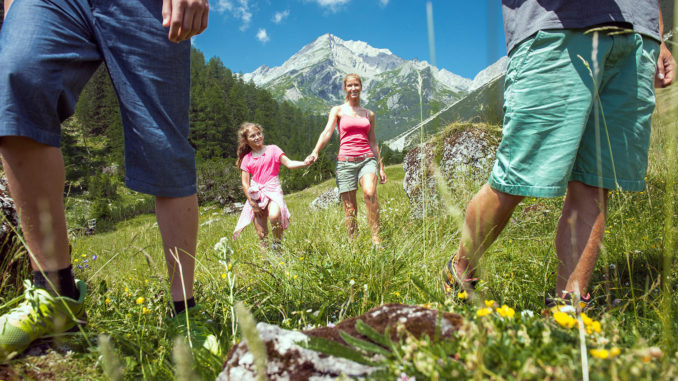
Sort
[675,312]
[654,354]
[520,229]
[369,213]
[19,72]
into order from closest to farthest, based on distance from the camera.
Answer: [654,354] < [19,72] < [675,312] < [520,229] < [369,213]

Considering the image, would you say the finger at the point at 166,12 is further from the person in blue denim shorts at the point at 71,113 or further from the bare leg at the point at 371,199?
the bare leg at the point at 371,199

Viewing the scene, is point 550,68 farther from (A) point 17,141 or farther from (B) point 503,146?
(A) point 17,141

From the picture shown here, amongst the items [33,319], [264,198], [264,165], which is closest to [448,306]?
[33,319]

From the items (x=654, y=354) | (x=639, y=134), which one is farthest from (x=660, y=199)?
(x=654, y=354)

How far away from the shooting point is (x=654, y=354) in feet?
2.52

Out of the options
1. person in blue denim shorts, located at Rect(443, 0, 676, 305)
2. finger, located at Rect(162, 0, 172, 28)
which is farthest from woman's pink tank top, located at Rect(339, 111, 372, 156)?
finger, located at Rect(162, 0, 172, 28)

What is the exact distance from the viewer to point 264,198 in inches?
231

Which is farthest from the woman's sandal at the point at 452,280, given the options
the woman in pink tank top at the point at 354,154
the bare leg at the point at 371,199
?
the woman in pink tank top at the point at 354,154

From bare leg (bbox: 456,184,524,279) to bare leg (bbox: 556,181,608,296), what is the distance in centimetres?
28

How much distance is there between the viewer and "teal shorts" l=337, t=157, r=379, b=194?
558 cm

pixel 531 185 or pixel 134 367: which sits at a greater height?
pixel 531 185

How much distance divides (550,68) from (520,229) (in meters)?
2.46

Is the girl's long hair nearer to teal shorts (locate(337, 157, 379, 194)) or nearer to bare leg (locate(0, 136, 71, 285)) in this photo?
teal shorts (locate(337, 157, 379, 194))

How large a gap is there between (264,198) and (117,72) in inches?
167
